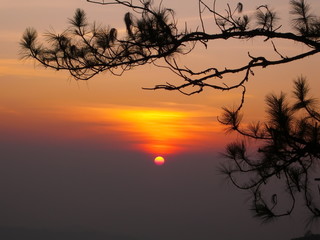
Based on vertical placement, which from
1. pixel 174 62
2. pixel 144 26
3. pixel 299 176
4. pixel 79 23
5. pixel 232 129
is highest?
pixel 79 23

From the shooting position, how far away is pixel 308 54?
17.3 feet

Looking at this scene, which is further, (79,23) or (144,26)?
(79,23)

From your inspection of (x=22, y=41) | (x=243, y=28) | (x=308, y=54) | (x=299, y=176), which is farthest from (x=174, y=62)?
(x=22, y=41)

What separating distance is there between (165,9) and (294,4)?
4.36 feet

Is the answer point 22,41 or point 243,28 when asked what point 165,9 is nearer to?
point 243,28

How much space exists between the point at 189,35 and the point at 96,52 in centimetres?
104

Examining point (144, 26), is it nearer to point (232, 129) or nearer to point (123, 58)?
point (123, 58)

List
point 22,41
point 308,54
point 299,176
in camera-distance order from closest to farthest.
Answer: point 308,54, point 299,176, point 22,41

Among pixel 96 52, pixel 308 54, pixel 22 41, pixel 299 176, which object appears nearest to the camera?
pixel 308 54

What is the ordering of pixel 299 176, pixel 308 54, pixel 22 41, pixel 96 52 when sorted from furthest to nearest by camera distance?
pixel 22 41 < pixel 96 52 < pixel 299 176 < pixel 308 54

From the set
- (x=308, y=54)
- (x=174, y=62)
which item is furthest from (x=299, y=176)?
(x=174, y=62)

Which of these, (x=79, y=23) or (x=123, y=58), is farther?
(x=79, y=23)

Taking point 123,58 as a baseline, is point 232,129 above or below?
below

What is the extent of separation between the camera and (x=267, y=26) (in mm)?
5797
